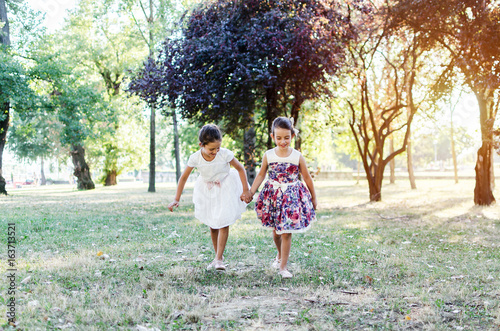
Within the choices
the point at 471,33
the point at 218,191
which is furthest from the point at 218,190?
the point at 471,33

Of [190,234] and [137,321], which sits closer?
[137,321]

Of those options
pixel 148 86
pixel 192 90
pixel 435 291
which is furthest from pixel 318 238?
pixel 148 86

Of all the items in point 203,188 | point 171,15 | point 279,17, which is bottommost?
point 203,188

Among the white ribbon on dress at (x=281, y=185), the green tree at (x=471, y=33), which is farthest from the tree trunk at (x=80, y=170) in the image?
the white ribbon on dress at (x=281, y=185)

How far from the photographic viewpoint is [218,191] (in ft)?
18.2

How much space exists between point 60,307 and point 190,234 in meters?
4.61

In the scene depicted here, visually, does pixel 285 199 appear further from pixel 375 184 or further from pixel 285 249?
pixel 375 184

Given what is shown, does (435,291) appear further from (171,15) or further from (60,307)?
(171,15)

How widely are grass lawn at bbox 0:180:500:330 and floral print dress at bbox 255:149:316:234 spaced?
0.61 m

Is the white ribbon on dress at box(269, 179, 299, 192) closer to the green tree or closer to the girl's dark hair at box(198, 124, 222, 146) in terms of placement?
the girl's dark hair at box(198, 124, 222, 146)

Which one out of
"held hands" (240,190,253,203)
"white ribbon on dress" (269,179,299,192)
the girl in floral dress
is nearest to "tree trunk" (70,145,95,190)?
"held hands" (240,190,253,203)

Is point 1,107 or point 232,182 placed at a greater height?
point 1,107

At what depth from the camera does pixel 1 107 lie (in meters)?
19.6

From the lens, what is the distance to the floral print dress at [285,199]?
5.09 m
